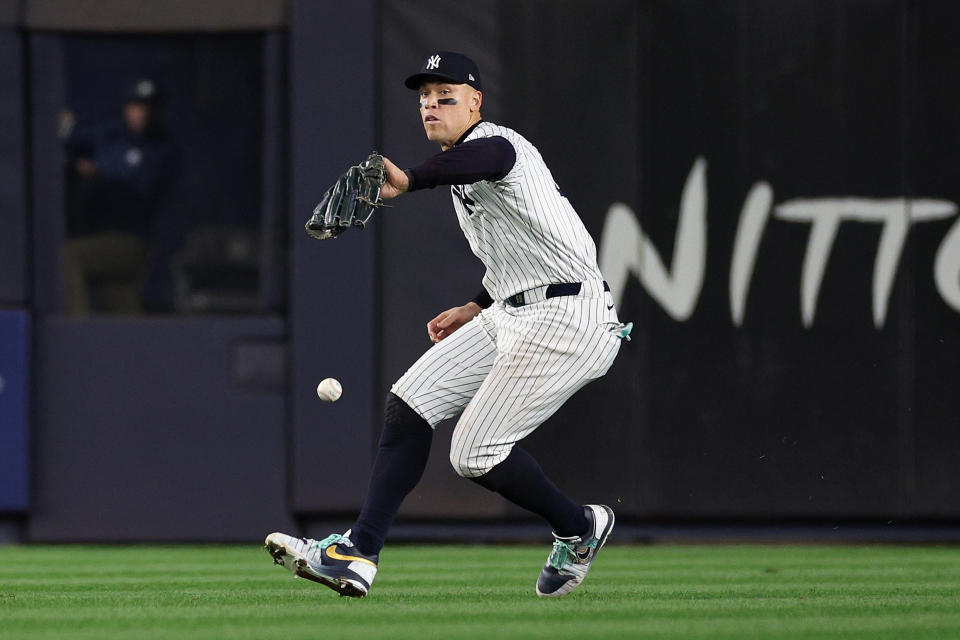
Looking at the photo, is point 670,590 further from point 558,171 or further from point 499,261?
point 558,171

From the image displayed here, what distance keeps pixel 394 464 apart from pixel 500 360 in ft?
1.63

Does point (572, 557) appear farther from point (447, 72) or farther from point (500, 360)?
point (447, 72)

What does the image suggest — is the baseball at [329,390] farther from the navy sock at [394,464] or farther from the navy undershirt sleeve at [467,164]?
the navy undershirt sleeve at [467,164]

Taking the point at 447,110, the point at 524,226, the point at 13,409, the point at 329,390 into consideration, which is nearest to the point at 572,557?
the point at 329,390

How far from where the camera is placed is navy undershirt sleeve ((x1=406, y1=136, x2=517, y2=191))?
15.4ft

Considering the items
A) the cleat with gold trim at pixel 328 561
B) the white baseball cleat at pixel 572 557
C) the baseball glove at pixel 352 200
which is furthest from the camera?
the white baseball cleat at pixel 572 557

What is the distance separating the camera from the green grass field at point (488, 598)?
4520mm

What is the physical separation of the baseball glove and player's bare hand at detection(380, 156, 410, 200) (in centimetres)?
1

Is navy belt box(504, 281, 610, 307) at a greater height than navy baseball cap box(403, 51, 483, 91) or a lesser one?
lesser

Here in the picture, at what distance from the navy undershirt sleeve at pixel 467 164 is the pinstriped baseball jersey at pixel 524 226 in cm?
15

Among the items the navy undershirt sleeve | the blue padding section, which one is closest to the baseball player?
the navy undershirt sleeve

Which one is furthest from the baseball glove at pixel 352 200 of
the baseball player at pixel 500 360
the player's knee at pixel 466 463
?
the player's knee at pixel 466 463

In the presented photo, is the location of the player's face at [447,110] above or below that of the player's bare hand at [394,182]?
above

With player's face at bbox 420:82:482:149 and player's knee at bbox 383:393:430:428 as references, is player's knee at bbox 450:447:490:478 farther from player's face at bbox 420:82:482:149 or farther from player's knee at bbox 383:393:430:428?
player's face at bbox 420:82:482:149
